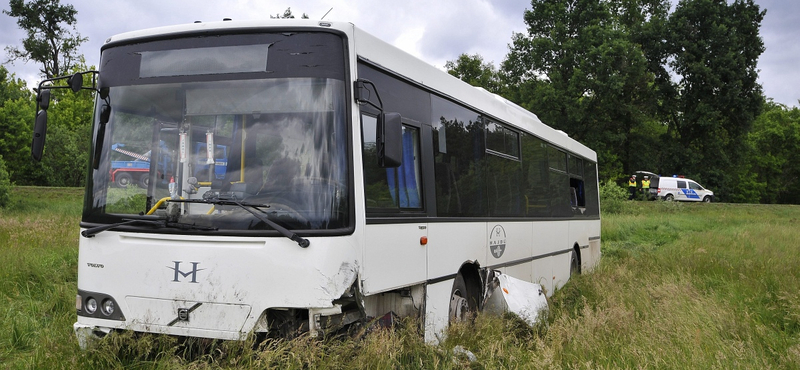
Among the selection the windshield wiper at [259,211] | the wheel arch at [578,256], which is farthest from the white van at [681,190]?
the windshield wiper at [259,211]

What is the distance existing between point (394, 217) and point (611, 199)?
113 feet

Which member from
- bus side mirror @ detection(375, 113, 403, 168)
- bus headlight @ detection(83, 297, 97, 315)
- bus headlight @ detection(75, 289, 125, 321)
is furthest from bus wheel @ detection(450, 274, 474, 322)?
bus headlight @ detection(83, 297, 97, 315)

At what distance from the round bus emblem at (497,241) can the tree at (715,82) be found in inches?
1818

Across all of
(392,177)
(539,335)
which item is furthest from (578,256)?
(392,177)

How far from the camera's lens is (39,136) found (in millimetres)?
5211

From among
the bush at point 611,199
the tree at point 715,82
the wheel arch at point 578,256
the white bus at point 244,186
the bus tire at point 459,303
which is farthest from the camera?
the tree at point 715,82

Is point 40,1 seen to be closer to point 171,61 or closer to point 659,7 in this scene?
point 659,7

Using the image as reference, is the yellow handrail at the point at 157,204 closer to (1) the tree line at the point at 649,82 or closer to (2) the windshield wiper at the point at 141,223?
(2) the windshield wiper at the point at 141,223

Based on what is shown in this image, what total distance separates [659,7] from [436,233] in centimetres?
5607

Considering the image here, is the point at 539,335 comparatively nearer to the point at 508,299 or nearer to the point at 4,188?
the point at 508,299

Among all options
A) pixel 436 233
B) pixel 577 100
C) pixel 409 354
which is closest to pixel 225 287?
pixel 409 354

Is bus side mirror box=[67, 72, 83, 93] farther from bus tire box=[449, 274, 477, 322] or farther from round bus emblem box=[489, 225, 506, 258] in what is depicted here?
round bus emblem box=[489, 225, 506, 258]

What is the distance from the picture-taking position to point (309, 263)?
4.71 m

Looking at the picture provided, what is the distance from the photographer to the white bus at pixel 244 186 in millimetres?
4773
